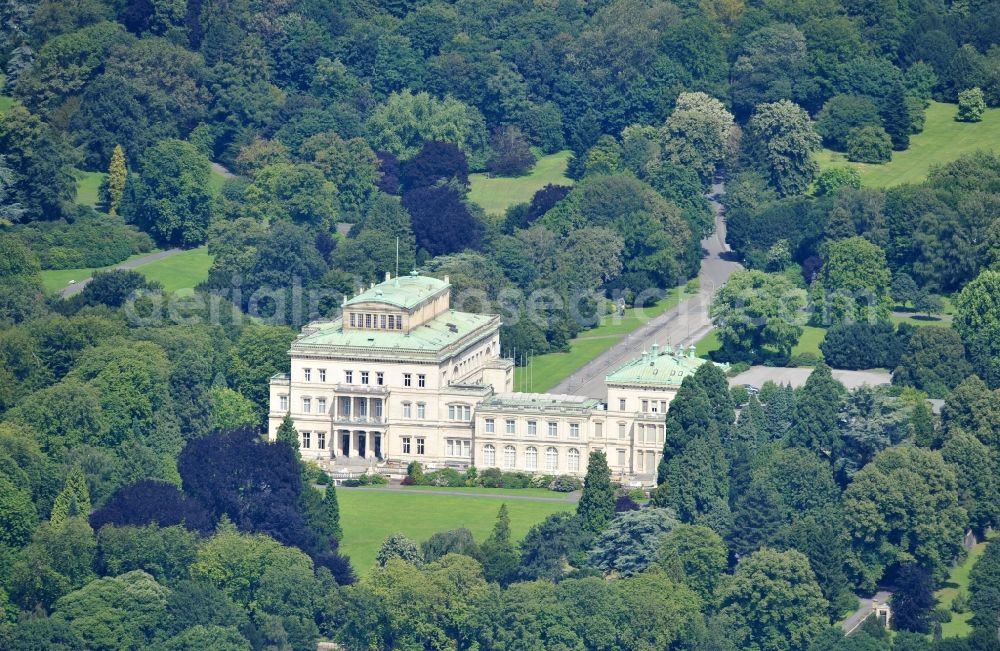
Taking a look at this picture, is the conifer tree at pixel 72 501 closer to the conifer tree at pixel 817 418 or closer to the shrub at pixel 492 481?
the shrub at pixel 492 481

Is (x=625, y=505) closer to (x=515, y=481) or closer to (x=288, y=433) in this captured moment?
(x=515, y=481)

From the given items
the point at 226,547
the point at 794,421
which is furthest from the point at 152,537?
the point at 794,421

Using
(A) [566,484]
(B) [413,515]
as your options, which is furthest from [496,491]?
(B) [413,515]

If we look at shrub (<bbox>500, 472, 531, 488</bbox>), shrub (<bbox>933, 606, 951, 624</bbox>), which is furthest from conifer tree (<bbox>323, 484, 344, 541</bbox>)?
shrub (<bbox>933, 606, 951, 624</bbox>)

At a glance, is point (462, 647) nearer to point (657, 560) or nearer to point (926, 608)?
point (657, 560)

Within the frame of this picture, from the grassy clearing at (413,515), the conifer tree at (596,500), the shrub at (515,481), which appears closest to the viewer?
the conifer tree at (596,500)

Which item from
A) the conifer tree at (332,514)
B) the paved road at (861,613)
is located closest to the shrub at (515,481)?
the conifer tree at (332,514)

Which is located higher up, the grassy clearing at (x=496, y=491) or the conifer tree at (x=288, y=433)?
the conifer tree at (x=288, y=433)
